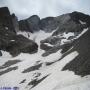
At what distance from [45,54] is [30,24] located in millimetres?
78197

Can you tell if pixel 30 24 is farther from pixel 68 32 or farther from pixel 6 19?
pixel 68 32

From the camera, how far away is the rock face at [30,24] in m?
126

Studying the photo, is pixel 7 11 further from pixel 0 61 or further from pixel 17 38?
pixel 0 61

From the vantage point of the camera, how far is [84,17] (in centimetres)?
11500

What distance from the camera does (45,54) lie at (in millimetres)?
57406

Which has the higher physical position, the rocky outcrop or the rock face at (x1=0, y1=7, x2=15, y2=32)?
the rock face at (x1=0, y1=7, x2=15, y2=32)

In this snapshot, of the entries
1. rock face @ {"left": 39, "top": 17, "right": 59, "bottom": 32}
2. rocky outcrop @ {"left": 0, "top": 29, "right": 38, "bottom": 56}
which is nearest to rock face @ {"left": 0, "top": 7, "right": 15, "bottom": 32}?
rocky outcrop @ {"left": 0, "top": 29, "right": 38, "bottom": 56}

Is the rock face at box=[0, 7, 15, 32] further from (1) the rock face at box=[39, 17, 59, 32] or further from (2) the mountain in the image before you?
(1) the rock face at box=[39, 17, 59, 32]

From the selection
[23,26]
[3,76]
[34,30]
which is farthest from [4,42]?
[34,30]

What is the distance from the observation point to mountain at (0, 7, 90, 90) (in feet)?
70.5

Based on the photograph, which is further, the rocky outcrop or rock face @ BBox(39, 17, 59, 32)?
rock face @ BBox(39, 17, 59, 32)

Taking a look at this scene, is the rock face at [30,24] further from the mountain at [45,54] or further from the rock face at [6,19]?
the rock face at [6,19]

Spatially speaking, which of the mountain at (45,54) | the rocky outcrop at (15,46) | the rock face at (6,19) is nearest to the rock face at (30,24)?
the mountain at (45,54)

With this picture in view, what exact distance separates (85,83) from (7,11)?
10407 cm
